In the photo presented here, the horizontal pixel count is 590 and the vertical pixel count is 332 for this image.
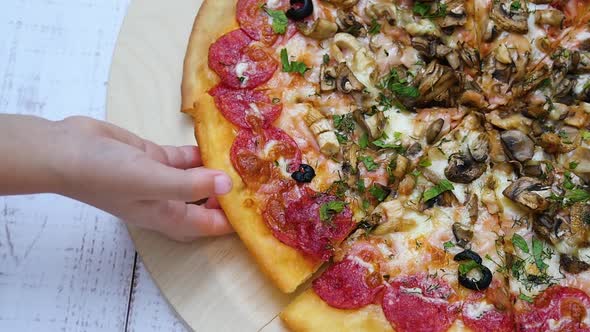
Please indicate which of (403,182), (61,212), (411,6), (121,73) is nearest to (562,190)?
(403,182)

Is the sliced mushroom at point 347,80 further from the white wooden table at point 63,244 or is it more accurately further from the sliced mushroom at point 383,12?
the white wooden table at point 63,244

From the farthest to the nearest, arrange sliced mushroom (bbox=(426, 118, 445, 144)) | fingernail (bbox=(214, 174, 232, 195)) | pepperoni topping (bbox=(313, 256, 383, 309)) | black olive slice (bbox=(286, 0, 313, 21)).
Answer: black olive slice (bbox=(286, 0, 313, 21)) → sliced mushroom (bbox=(426, 118, 445, 144)) → pepperoni topping (bbox=(313, 256, 383, 309)) → fingernail (bbox=(214, 174, 232, 195))

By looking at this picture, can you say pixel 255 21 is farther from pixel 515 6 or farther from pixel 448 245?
pixel 448 245

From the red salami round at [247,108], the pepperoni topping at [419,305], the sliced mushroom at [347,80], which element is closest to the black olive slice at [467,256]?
the pepperoni topping at [419,305]

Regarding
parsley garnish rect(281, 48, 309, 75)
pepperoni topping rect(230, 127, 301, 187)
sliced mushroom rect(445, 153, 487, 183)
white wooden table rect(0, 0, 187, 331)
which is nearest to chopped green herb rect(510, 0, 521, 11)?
sliced mushroom rect(445, 153, 487, 183)

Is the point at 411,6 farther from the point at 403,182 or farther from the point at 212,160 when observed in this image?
the point at 212,160

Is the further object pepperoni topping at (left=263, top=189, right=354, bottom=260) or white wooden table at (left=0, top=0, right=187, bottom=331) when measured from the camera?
white wooden table at (left=0, top=0, right=187, bottom=331)

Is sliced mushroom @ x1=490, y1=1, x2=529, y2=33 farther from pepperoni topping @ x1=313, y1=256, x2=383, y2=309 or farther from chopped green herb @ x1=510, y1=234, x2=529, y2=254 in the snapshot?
pepperoni topping @ x1=313, y1=256, x2=383, y2=309
